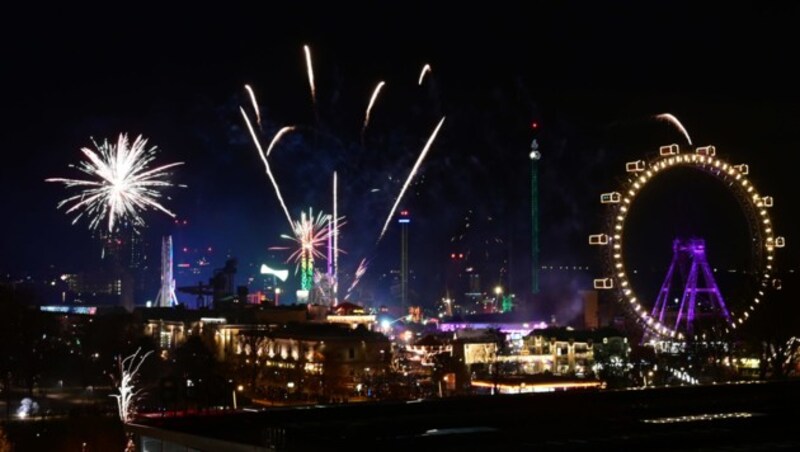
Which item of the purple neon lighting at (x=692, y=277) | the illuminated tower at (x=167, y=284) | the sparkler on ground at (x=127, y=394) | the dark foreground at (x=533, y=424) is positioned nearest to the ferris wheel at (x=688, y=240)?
the purple neon lighting at (x=692, y=277)

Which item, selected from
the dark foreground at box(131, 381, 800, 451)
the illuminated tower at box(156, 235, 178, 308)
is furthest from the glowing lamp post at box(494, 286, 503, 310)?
the dark foreground at box(131, 381, 800, 451)

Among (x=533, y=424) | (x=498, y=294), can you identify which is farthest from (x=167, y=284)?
(x=533, y=424)

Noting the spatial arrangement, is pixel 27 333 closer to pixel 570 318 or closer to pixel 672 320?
pixel 672 320

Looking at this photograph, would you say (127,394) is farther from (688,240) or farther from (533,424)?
(533,424)

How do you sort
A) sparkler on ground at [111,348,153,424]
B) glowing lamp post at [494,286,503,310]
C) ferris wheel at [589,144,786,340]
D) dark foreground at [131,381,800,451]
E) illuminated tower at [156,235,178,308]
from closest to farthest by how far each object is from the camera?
1. dark foreground at [131,381,800,451]
2. sparkler on ground at [111,348,153,424]
3. ferris wheel at [589,144,786,340]
4. illuminated tower at [156,235,178,308]
5. glowing lamp post at [494,286,503,310]

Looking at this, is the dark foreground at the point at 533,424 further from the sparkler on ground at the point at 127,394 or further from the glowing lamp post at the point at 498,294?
the glowing lamp post at the point at 498,294

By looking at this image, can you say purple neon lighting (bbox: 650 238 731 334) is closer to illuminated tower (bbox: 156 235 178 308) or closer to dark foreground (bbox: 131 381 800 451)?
dark foreground (bbox: 131 381 800 451)

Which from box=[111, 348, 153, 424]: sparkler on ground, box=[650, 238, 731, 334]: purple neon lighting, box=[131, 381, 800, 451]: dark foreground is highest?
box=[650, 238, 731, 334]: purple neon lighting
